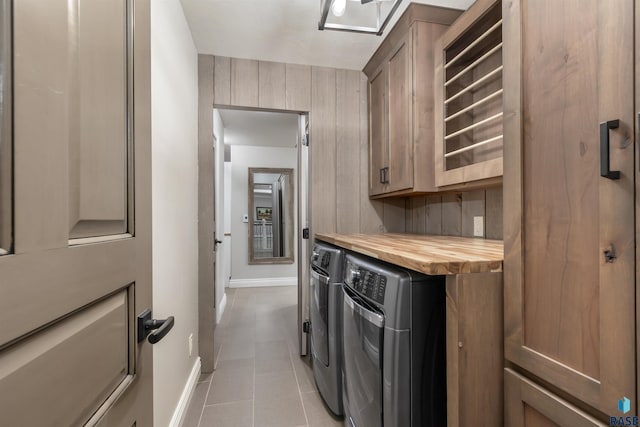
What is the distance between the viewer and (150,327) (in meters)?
0.69

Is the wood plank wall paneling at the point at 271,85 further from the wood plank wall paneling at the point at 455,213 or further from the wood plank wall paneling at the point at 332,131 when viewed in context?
the wood plank wall paneling at the point at 455,213

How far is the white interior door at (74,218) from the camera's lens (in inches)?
13.8

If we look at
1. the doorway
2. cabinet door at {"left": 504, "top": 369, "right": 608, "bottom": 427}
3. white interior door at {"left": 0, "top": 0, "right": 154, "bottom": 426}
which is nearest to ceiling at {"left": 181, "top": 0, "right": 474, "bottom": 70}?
white interior door at {"left": 0, "top": 0, "right": 154, "bottom": 426}

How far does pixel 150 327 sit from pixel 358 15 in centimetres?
196

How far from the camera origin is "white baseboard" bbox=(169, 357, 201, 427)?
5.16 ft

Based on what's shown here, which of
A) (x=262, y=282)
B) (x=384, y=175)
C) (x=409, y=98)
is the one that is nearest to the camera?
(x=409, y=98)

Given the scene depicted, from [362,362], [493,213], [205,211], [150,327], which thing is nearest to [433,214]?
[493,213]

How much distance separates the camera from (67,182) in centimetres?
44

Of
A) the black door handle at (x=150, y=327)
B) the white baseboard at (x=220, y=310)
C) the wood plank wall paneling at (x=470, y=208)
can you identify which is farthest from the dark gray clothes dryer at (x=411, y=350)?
the white baseboard at (x=220, y=310)

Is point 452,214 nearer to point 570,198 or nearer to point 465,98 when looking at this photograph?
point 465,98

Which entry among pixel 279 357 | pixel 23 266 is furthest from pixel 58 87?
pixel 279 357

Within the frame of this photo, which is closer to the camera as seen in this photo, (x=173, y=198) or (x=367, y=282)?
(x=367, y=282)

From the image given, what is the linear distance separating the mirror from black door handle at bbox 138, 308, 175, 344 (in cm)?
418

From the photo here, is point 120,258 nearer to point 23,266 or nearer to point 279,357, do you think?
point 23,266
